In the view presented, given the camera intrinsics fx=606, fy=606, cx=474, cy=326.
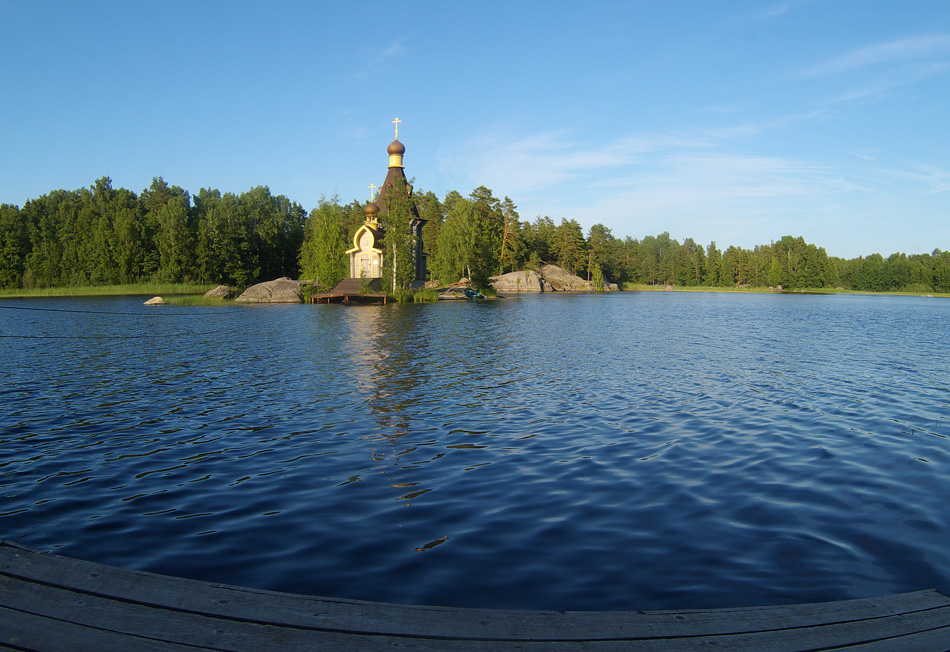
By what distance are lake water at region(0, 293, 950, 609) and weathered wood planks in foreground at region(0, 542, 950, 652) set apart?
123cm

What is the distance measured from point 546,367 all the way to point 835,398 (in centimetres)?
787

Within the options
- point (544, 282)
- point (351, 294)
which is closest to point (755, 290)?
point (544, 282)

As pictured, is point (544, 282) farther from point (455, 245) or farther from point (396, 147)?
point (396, 147)

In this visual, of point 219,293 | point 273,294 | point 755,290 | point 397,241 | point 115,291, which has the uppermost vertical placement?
point 397,241

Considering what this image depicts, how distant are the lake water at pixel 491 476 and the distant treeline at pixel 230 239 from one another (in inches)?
1918

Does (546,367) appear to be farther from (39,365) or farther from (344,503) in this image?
(39,365)

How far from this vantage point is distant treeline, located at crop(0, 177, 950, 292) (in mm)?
73188

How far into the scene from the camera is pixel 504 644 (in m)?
3.64

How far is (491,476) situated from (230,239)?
82.5 m

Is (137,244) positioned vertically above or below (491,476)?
above

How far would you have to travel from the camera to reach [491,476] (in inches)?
343

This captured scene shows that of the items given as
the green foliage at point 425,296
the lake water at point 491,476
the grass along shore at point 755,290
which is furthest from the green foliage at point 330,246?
the grass along shore at point 755,290

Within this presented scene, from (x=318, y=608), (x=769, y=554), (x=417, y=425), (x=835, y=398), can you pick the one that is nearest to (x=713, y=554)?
(x=769, y=554)

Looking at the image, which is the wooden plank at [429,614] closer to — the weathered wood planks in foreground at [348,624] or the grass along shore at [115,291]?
the weathered wood planks in foreground at [348,624]
